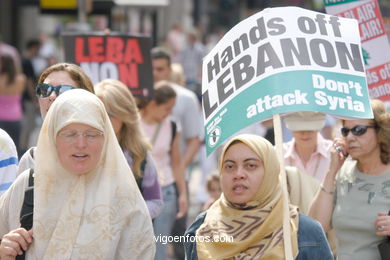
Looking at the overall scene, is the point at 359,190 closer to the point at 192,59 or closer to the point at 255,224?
the point at 255,224

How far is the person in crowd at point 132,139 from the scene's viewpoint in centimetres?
643

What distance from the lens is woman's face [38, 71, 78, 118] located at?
543cm

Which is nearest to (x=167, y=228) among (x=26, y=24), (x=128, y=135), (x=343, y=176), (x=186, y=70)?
(x=128, y=135)

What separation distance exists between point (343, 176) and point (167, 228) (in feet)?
7.96

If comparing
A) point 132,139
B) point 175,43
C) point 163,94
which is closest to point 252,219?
point 132,139

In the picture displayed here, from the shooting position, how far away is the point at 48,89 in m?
5.46

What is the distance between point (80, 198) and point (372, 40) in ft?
11.0

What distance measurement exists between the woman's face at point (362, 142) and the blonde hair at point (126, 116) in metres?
1.29

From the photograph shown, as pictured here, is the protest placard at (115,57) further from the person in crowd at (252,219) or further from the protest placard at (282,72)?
the person in crowd at (252,219)

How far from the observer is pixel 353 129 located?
5984 millimetres

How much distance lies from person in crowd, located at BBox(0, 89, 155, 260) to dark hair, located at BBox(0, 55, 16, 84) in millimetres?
10313

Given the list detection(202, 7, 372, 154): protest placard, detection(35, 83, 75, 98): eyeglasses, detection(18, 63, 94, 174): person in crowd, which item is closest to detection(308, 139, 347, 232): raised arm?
detection(202, 7, 372, 154): protest placard

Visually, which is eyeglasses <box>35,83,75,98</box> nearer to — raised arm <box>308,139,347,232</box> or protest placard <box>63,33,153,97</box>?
raised arm <box>308,139,347,232</box>

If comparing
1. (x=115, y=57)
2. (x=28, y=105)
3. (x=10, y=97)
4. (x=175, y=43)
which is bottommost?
(x=115, y=57)
